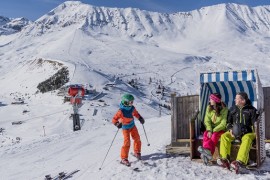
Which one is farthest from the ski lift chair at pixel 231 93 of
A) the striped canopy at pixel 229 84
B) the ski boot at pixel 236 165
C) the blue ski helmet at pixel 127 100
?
the blue ski helmet at pixel 127 100

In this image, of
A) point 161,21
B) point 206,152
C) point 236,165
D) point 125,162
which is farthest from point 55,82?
point 161,21

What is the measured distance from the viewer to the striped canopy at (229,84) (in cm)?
974

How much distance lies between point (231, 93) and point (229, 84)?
→ 28 centimetres

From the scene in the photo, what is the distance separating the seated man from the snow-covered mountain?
0.46m

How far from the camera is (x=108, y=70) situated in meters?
77.8

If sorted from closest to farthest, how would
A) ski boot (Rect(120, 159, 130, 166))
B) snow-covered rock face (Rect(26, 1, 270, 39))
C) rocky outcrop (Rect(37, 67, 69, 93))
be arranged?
ski boot (Rect(120, 159, 130, 166))
rocky outcrop (Rect(37, 67, 69, 93))
snow-covered rock face (Rect(26, 1, 270, 39))

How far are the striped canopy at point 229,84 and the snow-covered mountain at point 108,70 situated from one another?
6.43 feet

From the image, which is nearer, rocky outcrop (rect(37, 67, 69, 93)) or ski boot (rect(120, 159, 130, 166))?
ski boot (rect(120, 159, 130, 166))

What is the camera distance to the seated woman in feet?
29.1

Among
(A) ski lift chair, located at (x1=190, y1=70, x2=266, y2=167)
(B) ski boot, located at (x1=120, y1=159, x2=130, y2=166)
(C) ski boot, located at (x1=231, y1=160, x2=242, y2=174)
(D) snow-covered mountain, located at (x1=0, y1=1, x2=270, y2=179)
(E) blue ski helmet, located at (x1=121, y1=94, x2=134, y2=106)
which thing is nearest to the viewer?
(C) ski boot, located at (x1=231, y1=160, x2=242, y2=174)

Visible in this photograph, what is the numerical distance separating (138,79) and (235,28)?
3686 inches

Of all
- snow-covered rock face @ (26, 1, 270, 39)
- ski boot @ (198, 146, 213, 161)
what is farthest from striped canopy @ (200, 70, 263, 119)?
snow-covered rock face @ (26, 1, 270, 39)

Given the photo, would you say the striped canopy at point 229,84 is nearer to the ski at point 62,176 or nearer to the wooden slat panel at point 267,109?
the wooden slat panel at point 267,109

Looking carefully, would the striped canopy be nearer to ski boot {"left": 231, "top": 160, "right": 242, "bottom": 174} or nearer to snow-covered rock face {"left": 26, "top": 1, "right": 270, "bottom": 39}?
ski boot {"left": 231, "top": 160, "right": 242, "bottom": 174}
